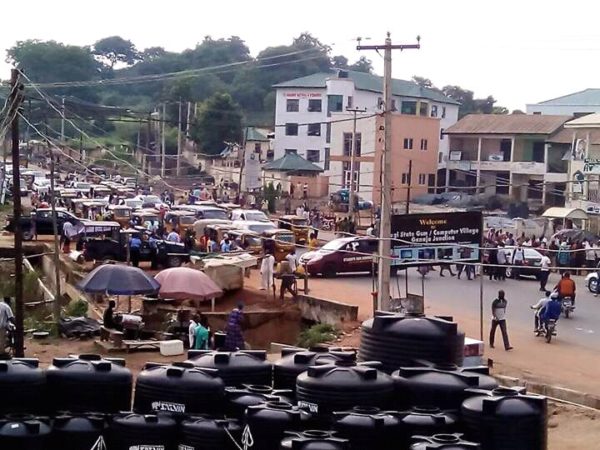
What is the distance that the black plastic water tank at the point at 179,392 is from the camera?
10945 mm

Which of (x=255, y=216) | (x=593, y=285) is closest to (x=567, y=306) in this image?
(x=593, y=285)

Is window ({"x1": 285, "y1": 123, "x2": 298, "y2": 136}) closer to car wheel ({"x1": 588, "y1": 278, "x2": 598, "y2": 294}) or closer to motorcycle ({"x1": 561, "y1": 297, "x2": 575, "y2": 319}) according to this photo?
car wheel ({"x1": 588, "y1": 278, "x2": 598, "y2": 294})

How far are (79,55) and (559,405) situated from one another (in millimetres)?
110682

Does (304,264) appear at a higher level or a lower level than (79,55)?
lower

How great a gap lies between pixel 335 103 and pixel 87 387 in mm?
65986

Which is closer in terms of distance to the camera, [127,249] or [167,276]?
[167,276]

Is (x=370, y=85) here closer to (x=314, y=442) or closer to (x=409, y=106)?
(x=409, y=106)

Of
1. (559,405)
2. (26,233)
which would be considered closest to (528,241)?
(26,233)

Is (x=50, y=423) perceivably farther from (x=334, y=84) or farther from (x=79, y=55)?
(x=79, y=55)

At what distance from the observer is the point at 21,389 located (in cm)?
1107

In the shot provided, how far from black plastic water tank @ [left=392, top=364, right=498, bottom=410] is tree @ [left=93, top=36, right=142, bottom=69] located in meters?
148

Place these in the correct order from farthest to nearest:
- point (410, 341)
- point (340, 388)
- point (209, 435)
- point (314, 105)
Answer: point (314, 105) → point (410, 341) → point (340, 388) → point (209, 435)

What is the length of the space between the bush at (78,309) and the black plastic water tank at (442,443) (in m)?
17.6

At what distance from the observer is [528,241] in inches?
1558
